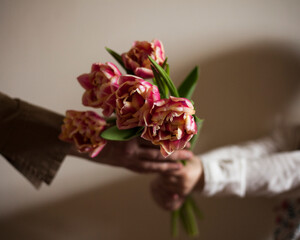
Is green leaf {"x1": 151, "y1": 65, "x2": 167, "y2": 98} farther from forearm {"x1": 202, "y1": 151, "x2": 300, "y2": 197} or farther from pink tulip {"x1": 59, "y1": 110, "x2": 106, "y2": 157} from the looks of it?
forearm {"x1": 202, "y1": 151, "x2": 300, "y2": 197}

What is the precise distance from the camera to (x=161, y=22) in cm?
69

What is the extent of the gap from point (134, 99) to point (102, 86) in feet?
0.20

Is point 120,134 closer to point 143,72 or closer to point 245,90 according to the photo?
point 143,72

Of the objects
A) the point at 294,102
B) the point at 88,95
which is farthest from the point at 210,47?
the point at 88,95

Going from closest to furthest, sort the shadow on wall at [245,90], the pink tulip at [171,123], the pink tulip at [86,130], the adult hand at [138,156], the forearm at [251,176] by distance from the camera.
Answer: the pink tulip at [171,123], the pink tulip at [86,130], the adult hand at [138,156], the forearm at [251,176], the shadow on wall at [245,90]

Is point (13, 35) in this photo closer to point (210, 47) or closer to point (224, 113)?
point (210, 47)

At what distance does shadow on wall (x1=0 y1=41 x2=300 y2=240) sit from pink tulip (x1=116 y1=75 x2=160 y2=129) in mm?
473

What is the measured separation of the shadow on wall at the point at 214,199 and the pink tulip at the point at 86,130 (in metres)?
0.45

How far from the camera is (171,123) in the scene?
291 mm

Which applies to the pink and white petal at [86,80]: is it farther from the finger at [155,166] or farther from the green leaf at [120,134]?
the finger at [155,166]

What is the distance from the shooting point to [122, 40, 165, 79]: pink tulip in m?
A: 0.37

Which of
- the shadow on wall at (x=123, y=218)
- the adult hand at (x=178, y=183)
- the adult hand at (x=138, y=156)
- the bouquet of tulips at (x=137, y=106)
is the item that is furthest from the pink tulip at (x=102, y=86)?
the shadow on wall at (x=123, y=218)

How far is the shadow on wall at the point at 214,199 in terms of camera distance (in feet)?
2.67

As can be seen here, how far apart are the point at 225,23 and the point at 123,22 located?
1.15 ft
